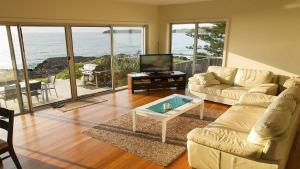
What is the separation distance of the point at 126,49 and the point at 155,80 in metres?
1.35

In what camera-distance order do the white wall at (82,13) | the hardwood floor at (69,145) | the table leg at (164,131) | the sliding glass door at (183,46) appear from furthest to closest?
1. the sliding glass door at (183,46)
2. the white wall at (82,13)
3. the table leg at (164,131)
4. the hardwood floor at (69,145)

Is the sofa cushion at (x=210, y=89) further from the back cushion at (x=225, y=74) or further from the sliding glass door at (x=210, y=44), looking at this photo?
the sliding glass door at (x=210, y=44)

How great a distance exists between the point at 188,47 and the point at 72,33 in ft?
11.1

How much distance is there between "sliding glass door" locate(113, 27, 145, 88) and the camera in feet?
20.2

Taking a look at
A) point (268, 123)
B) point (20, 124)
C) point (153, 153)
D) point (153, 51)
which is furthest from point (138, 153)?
point (153, 51)

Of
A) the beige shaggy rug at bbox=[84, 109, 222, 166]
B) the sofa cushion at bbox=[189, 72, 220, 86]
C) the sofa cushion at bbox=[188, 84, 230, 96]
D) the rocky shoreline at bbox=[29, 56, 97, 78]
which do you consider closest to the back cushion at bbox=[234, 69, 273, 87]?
the sofa cushion at bbox=[188, 84, 230, 96]

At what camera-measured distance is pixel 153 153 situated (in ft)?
9.80

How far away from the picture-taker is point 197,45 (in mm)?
6336

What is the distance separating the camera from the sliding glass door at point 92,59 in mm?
5281

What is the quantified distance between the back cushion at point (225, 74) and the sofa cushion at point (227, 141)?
284 centimetres

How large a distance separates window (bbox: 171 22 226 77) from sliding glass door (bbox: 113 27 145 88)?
1103 mm

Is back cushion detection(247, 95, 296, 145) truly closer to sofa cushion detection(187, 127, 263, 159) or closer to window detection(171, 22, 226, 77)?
sofa cushion detection(187, 127, 263, 159)

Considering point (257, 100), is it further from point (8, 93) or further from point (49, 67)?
point (8, 93)

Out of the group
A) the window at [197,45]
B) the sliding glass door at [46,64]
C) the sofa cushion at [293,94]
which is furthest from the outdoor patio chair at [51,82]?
the sofa cushion at [293,94]
